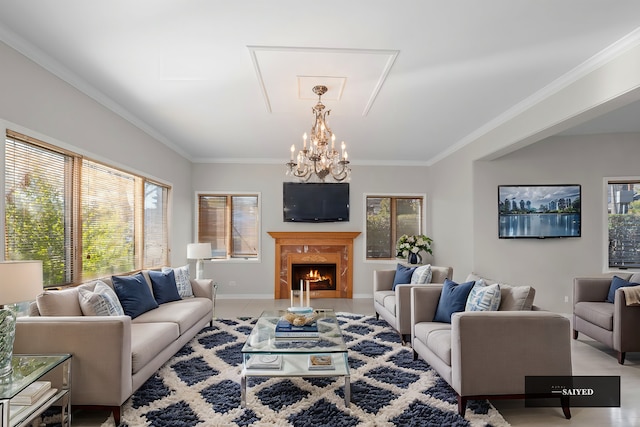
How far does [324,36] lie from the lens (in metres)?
2.69

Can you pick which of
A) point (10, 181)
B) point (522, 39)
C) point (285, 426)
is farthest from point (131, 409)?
point (522, 39)

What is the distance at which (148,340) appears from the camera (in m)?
3.04

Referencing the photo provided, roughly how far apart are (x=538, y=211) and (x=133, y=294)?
18.0 feet

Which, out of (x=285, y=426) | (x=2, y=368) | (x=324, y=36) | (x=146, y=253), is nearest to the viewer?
(x=2, y=368)

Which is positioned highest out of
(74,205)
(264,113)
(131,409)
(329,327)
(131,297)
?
(264,113)

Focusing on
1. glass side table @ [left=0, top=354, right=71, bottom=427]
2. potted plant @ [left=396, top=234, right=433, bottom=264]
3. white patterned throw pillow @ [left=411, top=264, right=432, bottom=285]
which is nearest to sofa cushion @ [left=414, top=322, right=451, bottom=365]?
white patterned throw pillow @ [left=411, top=264, right=432, bottom=285]

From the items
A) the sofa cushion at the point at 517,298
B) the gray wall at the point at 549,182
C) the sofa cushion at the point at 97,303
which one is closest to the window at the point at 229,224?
the gray wall at the point at 549,182

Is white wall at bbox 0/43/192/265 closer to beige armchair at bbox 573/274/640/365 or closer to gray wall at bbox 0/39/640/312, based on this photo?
gray wall at bbox 0/39/640/312

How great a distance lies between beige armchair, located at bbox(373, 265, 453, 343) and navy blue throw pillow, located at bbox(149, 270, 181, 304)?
265 centimetres

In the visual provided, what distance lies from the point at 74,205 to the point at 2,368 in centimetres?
188

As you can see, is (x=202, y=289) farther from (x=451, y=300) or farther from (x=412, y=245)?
(x=412, y=245)

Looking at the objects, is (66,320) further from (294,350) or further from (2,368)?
(294,350)

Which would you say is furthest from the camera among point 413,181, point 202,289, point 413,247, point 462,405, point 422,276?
point 413,181

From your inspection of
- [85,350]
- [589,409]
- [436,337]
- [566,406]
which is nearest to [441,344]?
[436,337]
